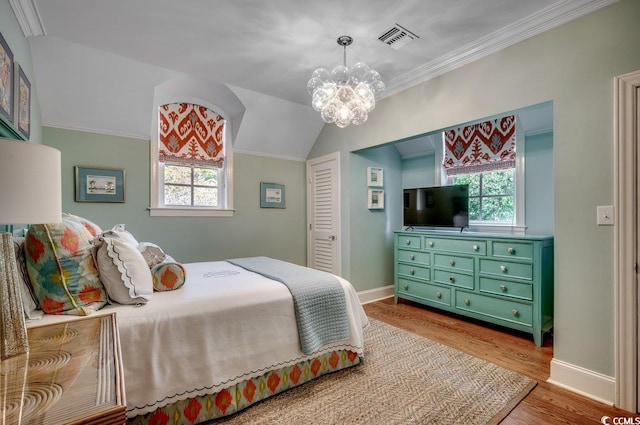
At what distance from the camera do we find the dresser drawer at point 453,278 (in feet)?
10.7

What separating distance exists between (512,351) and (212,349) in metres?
2.49

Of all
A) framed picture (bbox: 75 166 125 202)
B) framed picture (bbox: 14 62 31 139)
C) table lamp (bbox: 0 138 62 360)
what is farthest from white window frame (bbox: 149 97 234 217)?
table lamp (bbox: 0 138 62 360)

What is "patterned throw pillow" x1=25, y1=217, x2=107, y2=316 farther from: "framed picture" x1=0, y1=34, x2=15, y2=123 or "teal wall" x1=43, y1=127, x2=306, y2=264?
"teal wall" x1=43, y1=127, x2=306, y2=264

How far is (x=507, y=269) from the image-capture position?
2.95 metres

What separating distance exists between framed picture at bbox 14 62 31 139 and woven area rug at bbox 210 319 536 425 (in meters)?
2.37

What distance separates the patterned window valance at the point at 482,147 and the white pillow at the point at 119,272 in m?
3.92

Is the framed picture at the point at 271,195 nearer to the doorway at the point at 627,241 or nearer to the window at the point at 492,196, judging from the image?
the window at the point at 492,196

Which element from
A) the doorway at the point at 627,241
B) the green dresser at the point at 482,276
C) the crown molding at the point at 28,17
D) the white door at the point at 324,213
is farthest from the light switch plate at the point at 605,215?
the crown molding at the point at 28,17

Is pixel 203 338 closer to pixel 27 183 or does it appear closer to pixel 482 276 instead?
pixel 27 183

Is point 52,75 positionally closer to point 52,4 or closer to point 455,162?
point 52,4

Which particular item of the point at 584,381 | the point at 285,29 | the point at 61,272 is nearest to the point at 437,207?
the point at 584,381

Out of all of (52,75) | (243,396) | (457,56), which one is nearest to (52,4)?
(52,75)

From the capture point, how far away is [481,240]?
124 inches

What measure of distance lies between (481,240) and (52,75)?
442 cm
